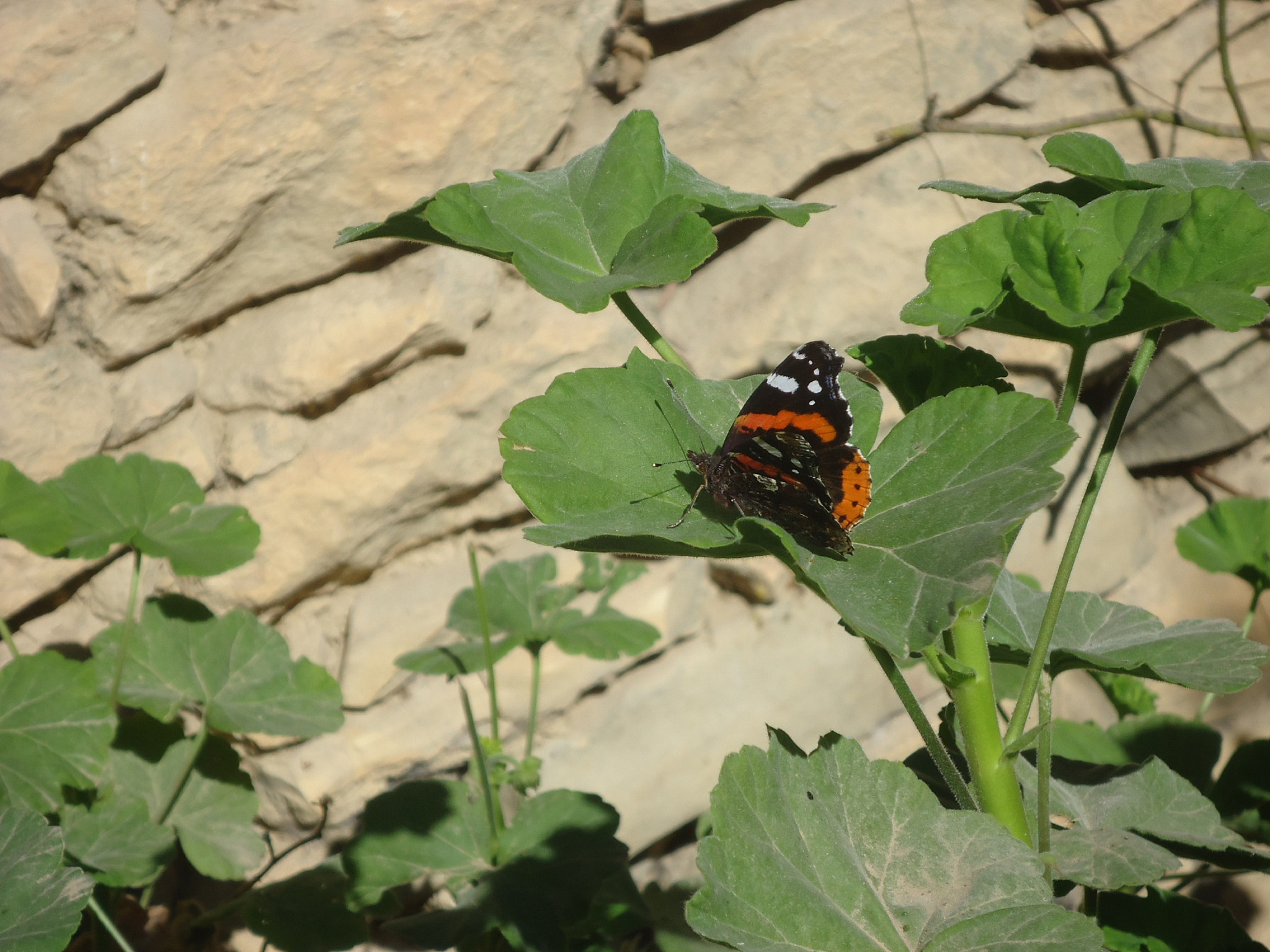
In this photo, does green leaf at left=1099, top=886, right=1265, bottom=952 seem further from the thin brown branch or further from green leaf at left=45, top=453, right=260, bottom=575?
the thin brown branch

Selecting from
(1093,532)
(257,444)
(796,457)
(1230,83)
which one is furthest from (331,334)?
(1230,83)

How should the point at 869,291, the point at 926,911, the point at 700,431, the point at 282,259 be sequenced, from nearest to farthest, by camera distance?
the point at 926,911, the point at 700,431, the point at 282,259, the point at 869,291

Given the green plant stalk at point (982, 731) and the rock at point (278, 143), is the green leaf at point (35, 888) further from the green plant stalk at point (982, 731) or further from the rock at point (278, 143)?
the rock at point (278, 143)

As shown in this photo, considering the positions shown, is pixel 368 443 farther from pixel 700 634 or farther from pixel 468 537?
pixel 700 634

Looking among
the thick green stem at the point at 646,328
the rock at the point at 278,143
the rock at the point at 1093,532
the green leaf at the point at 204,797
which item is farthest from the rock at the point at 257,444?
the rock at the point at 1093,532

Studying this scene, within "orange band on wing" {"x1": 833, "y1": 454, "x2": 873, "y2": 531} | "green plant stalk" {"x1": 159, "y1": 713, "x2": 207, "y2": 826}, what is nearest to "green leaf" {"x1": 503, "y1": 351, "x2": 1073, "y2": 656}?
"orange band on wing" {"x1": 833, "y1": 454, "x2": 873, "y2": 531}

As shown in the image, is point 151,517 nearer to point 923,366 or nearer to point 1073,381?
point 923,366

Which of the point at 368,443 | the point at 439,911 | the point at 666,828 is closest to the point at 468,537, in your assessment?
the point at 368,443
